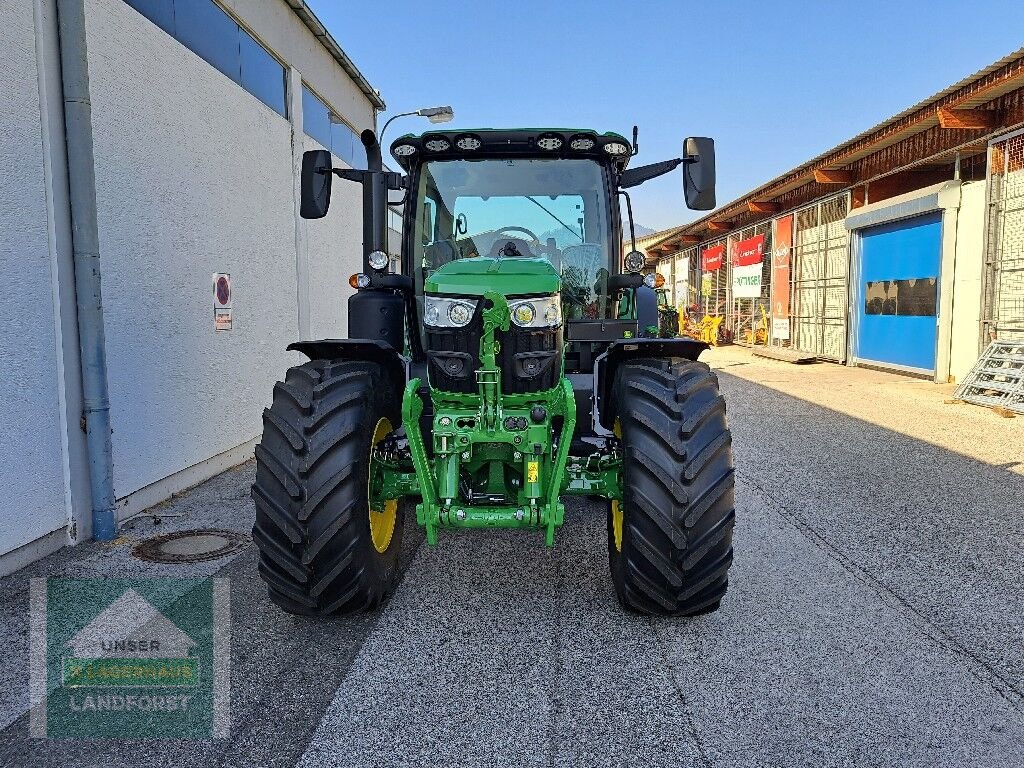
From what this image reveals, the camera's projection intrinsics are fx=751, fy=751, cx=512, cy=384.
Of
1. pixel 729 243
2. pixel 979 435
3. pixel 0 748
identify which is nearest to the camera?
pixel 0 748

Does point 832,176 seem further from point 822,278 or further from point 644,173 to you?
point 644,173

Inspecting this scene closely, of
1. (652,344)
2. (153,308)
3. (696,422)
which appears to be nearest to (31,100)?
(153,308)

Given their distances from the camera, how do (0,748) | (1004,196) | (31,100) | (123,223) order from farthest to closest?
(1004,196) < (123,223) < (31,100) < (0,748)

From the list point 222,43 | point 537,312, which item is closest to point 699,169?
point 537,312

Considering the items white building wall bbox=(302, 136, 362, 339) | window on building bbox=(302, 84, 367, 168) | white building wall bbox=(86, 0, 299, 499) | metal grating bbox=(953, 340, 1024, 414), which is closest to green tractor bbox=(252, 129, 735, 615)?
white building wall bbox=(86, 0, 299, 499)

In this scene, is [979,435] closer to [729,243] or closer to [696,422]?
[696,422]

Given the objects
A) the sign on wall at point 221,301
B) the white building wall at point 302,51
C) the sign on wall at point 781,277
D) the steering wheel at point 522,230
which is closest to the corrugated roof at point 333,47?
the white building wall at point 302,51

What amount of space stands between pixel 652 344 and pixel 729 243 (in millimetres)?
24574

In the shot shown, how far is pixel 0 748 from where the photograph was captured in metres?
2.60

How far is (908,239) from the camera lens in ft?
47.0

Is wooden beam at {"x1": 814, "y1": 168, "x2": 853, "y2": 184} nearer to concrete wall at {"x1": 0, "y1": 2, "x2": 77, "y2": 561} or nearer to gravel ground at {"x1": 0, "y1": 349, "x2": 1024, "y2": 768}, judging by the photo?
gravel ground at {"x1": 0, "y1": 349, "x2": 1024, "y2": 768}

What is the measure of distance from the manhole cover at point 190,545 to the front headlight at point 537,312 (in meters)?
2.52

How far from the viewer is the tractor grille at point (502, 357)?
343 cm

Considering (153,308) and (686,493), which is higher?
(153,308)
